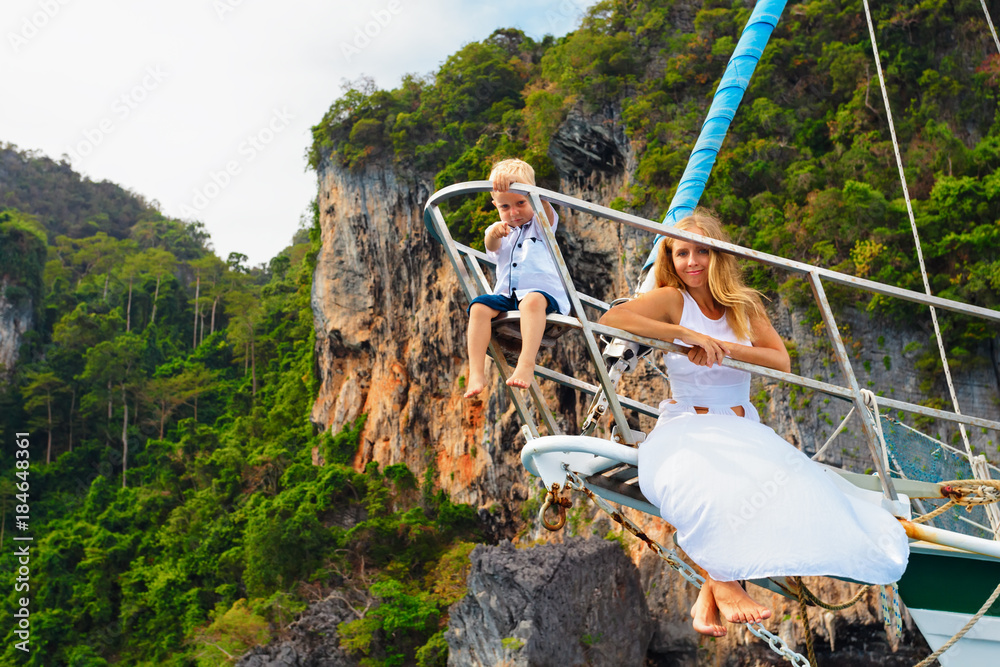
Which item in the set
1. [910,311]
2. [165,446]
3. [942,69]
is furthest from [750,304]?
[165,446]

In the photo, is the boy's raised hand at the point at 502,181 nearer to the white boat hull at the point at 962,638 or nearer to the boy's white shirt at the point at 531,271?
the boy's white shirt at the point at 531,271

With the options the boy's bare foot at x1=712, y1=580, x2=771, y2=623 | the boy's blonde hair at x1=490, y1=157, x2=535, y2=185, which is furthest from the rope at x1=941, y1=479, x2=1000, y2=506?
the boy's blonde hair at x1=490, y1=157, x2=535, y2=185

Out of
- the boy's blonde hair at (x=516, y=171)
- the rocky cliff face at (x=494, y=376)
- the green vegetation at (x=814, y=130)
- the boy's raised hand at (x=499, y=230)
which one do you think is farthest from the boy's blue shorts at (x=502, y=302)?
the green vegetation at (x=814, y=130)

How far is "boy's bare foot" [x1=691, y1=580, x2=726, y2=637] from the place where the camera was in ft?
7.21

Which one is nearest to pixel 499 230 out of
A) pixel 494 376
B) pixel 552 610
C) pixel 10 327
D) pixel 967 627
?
pixel 967 627

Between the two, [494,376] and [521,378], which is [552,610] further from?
[521,378]

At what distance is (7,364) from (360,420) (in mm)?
20553

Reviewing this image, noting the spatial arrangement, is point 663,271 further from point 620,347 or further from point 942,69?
point 942,69

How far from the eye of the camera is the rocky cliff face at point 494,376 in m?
9.47

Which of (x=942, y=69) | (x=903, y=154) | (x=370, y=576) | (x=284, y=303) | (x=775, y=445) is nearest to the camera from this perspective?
(x=775, y=445)

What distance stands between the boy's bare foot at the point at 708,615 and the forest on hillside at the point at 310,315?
837 centimetres

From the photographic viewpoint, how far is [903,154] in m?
10.5

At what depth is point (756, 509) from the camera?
204 cm

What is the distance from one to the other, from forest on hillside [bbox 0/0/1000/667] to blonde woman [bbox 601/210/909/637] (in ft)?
26.5
